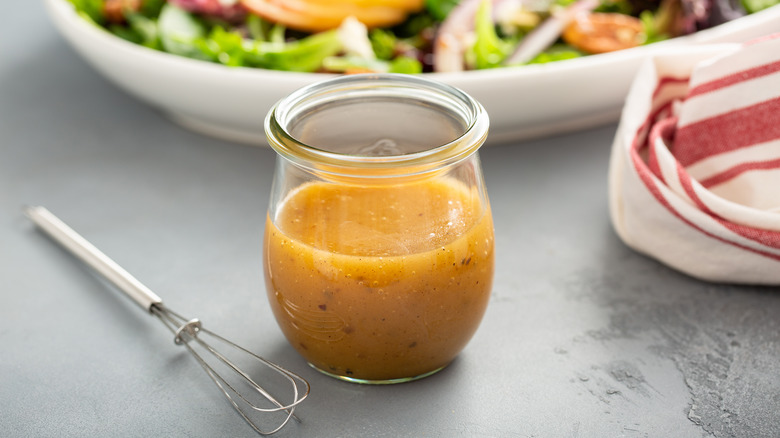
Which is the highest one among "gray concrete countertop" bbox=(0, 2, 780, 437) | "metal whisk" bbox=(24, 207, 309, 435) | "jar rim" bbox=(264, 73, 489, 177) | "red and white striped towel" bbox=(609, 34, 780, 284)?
"jar rim" bbox=(264, 73, 489, 177)

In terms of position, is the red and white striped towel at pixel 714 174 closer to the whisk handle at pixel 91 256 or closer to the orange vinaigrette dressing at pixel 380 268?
the orange vinaigrette dressing at pixel 380 268

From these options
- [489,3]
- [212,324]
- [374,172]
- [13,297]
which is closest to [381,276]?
[374,172]

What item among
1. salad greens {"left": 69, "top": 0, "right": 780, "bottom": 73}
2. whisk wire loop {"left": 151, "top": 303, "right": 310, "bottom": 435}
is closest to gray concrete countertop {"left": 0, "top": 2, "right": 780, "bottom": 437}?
whisk wire loop {"left": 151, "top": 303, "right": 310, "bottom": 435}

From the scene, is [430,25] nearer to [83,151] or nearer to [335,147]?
[83,151]

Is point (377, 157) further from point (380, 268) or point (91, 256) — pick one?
point (91, 256)

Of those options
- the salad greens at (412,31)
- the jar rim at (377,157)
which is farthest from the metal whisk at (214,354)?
the salad greens at (412,31)

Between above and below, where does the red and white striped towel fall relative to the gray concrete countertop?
above

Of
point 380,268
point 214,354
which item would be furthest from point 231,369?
point 380,268

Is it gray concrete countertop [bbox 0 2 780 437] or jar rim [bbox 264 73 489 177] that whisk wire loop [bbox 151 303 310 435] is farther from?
jar rim [bbox 264 73 489 177]

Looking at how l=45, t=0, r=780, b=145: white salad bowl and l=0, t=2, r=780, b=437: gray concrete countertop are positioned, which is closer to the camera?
l=0, t=2, r=780, b=437: gray concrete countertop

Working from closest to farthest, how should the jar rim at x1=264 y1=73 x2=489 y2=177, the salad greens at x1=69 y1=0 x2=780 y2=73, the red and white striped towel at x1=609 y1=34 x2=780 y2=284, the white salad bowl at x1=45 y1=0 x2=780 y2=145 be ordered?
the jar rim at x1=264 y1=73 x2=489 y2=177
the red and white striped towel at x1=609 y1=34 x2=780 y2=284
the white salad bowl at x1=45 y1=0 x2=780 y2=145
the salad greens at x1=69 y1=0 x2=780 y2=73

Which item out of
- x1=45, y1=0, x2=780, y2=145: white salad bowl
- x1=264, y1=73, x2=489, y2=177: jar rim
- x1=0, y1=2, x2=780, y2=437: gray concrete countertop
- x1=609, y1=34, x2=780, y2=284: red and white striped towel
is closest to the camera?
x1=264, y1=73, x2=489, y2=177: jar rim
